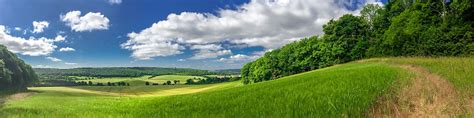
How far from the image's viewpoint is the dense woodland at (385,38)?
2221 inches

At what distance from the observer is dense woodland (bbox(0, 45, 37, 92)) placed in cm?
4559

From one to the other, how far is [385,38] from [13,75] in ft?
200

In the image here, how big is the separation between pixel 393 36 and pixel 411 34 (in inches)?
158

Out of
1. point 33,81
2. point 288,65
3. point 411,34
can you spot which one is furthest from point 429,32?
point 33,81

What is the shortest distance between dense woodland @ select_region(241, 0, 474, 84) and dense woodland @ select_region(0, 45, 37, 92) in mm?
54600

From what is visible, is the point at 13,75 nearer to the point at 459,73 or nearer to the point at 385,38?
the point at 459,73

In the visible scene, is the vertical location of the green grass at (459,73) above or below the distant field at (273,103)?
above

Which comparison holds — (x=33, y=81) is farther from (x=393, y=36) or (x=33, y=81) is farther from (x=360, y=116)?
(x=360, y=116)

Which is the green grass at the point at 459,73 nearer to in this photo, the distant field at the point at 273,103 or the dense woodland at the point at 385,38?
the distant field at the point at 273,103

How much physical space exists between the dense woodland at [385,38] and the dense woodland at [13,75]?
179 ft

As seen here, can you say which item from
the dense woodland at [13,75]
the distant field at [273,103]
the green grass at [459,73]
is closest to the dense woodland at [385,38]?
the green grass at [459,73]

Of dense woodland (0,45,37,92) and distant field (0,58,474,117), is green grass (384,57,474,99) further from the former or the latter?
dense woodland (0,45,37,92)

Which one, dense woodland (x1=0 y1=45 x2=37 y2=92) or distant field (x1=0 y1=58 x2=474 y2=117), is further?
dense woodland (x1=0 y1=45 x2=37 y2=92)

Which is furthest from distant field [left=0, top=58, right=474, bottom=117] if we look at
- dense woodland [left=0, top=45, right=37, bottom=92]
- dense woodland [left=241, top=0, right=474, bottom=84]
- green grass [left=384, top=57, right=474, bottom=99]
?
dense woodland [left=241, top=0, right=474, bottom=84]
